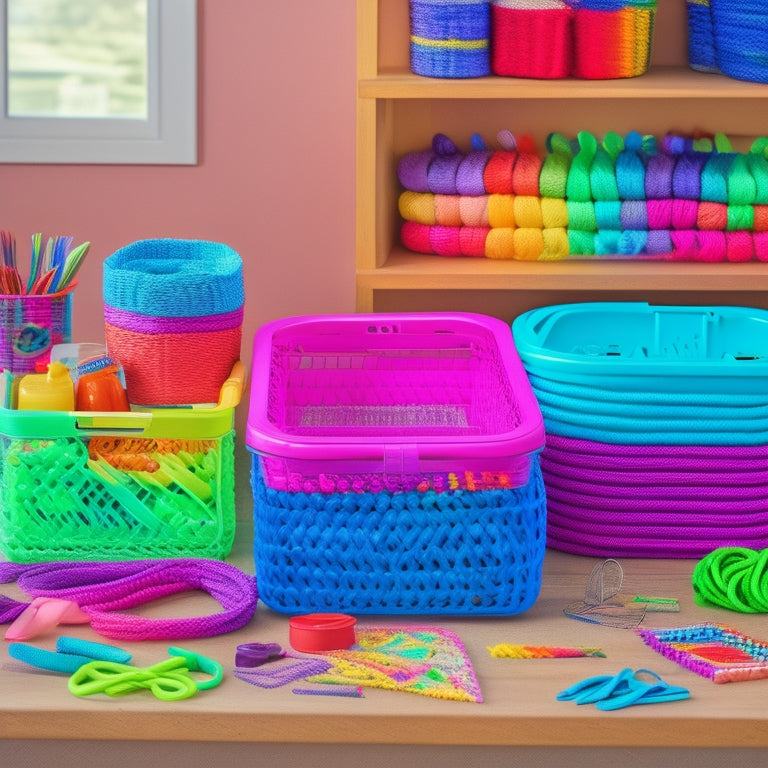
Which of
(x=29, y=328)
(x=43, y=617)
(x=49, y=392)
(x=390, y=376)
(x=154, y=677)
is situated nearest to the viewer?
(x=154, y=677)

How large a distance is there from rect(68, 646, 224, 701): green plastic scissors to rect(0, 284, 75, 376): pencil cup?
Result: 43 centimetres

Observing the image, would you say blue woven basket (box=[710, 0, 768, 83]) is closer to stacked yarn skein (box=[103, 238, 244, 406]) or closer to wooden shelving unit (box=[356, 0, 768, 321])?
wooden shelving unit (box=[356, 0, 768, 321])

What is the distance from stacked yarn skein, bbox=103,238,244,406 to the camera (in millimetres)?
1352

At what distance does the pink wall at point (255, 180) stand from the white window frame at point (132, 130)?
0.05 feet

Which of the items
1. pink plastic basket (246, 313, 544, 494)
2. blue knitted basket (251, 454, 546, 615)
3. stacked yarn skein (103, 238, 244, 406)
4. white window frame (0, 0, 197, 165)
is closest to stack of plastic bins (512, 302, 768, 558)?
pink plastic basket (246, 313, 544, 494)

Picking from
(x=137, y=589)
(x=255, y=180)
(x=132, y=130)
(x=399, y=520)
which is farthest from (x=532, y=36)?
(x=137, y=589)

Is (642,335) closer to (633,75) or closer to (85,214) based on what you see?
(633,75)

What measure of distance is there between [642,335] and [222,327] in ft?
1.84

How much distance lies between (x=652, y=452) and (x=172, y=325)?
53cm

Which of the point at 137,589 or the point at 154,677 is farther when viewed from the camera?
the point at 137,589

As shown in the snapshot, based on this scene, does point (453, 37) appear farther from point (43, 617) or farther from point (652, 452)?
point (43, 617)

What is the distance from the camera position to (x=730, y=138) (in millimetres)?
1696

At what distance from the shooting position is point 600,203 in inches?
62.1

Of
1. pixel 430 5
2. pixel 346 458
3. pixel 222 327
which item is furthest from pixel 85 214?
pixel 346 458
